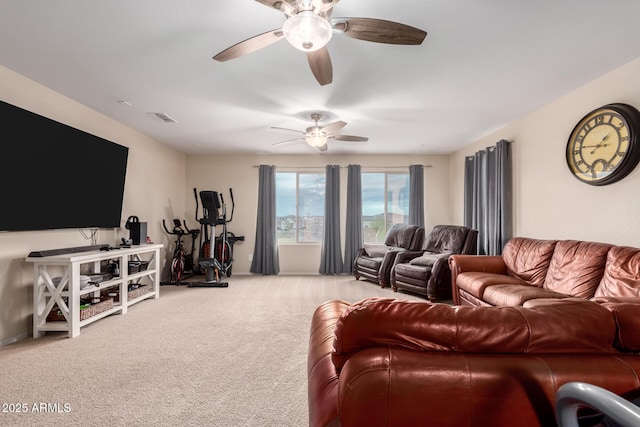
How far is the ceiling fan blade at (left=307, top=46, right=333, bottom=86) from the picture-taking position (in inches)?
84.0

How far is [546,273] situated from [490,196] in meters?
1.75

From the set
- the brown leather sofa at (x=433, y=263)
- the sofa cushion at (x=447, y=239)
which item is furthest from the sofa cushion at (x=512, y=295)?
the sofa cushion at (x=447, y=239)

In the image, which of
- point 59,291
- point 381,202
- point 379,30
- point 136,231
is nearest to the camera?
point 379,30

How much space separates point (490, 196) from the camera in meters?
4.78

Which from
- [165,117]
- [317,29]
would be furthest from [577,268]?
[165,117]

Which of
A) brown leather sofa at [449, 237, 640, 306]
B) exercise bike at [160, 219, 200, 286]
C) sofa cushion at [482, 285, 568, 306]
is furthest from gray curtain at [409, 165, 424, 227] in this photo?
exercise bike at [160, 219, 200, 286]

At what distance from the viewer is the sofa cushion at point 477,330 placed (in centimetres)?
89

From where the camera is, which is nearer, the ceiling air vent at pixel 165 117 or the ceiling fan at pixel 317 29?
the ceiling fan at pixel 317 29

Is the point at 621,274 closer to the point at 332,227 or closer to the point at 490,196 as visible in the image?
the point at 490,196

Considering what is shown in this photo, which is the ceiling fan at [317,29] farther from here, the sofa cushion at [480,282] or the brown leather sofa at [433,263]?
the brown leather sofa at [433,263]

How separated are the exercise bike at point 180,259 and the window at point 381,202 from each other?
3.54 metres

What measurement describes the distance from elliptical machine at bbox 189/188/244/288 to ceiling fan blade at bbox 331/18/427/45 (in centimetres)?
429

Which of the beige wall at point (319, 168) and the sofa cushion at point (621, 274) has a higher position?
the beige wall at point (319, 168)

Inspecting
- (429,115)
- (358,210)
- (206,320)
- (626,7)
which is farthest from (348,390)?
(358,210)
